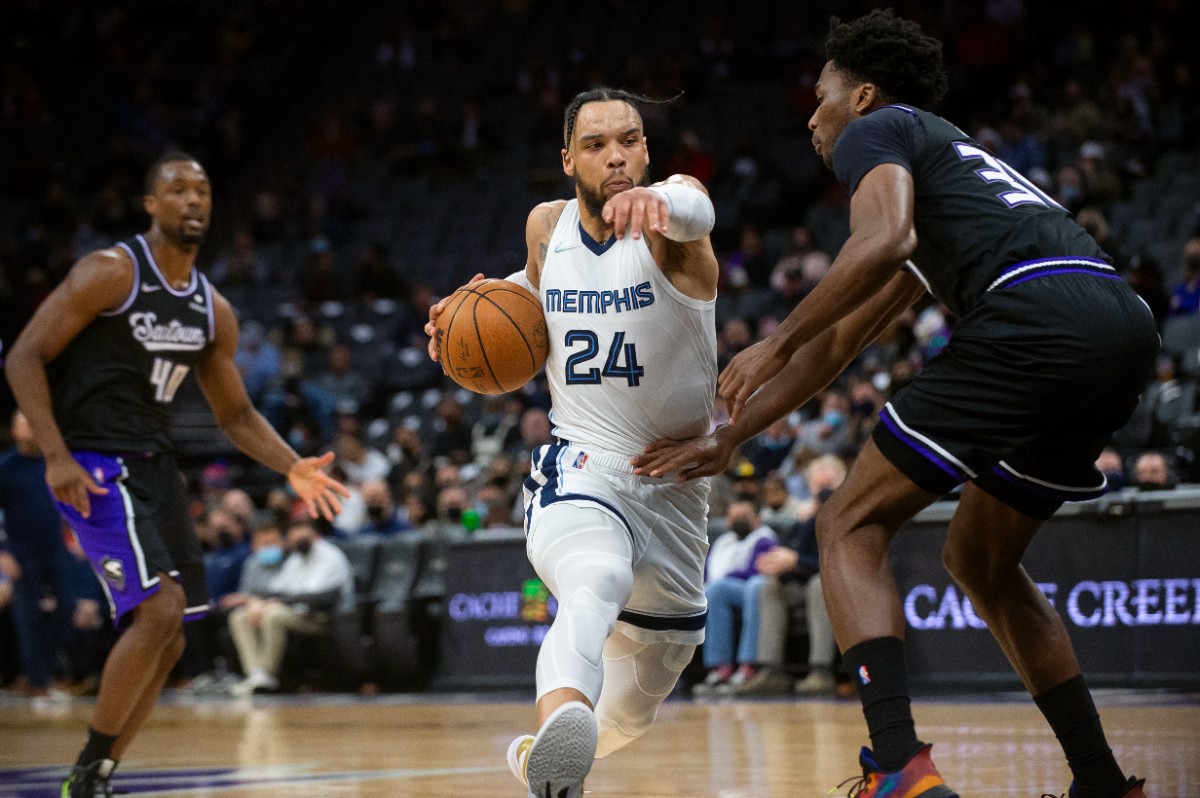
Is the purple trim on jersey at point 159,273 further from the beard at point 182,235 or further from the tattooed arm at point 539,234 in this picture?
the tattooed arm at point 539,234

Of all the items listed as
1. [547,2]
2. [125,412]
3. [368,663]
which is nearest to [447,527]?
[368,663]

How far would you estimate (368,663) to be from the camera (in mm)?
12445

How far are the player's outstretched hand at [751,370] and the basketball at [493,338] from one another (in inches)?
32.9

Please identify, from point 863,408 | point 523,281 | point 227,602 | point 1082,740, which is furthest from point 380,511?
point 1082,740

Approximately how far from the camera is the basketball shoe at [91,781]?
5.38 m

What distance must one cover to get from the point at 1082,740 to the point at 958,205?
59.6 inches

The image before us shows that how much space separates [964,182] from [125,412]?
11.6ft

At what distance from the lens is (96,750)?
18.0ft

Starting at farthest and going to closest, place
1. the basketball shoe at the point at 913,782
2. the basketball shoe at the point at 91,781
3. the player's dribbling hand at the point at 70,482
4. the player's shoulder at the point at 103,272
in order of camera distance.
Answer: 1. the player's shoulder at the point at 103,272
2. the player's dribbling hand at the point at 70,482
3. the basketball shoe at the point at 91,781
4. the basketball shoe at the point at 913,782

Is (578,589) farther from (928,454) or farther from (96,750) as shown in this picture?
(96,750)

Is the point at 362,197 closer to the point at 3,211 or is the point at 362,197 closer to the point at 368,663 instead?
the point at 3,211

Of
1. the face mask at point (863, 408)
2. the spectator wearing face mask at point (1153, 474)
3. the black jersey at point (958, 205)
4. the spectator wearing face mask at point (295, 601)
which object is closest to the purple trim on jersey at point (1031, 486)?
the black jersey at point (958, 205)

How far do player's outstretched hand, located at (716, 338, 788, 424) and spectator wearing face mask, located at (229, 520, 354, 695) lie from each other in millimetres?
9084

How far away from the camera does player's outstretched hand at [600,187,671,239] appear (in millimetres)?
3908
